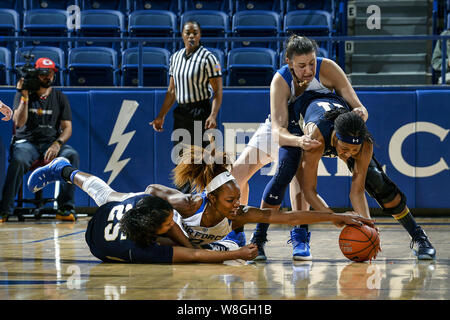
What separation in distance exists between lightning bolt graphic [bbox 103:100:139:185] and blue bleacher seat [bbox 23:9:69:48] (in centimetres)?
259

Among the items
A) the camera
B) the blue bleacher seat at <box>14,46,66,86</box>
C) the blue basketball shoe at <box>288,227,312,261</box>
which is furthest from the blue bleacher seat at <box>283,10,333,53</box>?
the blue basketball shoe at <box>288,227,312,261</box>

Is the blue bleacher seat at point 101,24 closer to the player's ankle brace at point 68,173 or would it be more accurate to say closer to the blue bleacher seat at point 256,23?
the blue bleacher seat at point 256,23

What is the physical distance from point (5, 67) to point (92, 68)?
122 cm

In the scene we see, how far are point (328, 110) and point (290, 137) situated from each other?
34 cm

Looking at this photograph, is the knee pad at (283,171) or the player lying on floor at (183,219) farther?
the knee pad at (283,171)

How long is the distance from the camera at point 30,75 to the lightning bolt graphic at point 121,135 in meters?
1.09

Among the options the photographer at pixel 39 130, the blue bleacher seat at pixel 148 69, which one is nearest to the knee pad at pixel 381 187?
the photographer at pixel 39 130

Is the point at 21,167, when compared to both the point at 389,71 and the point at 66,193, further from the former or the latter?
the point at 389,71

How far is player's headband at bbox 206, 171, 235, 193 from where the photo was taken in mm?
4559

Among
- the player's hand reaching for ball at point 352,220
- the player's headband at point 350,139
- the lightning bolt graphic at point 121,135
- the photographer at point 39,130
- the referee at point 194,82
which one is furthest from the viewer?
the lightning bolt graphic at point 121,135

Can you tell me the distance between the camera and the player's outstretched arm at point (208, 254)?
448 centimetres

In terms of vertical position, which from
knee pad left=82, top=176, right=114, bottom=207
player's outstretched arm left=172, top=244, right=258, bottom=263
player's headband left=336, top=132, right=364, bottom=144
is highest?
player's headband left=336, top=132, right=364, bottom=144

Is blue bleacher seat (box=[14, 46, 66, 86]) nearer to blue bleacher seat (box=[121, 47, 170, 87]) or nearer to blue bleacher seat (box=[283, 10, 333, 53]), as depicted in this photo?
blue bleacher seat (box=[121, 47, 170, 87])

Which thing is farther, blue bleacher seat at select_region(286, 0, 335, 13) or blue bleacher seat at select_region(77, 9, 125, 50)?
blue bleacher seat at select_region(286, 0, 335, 13)
